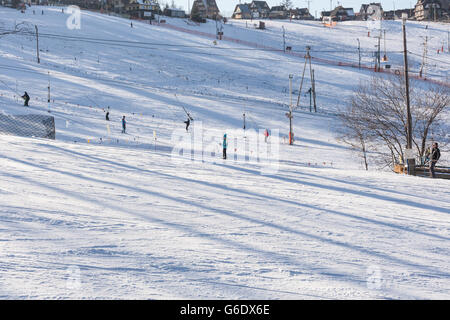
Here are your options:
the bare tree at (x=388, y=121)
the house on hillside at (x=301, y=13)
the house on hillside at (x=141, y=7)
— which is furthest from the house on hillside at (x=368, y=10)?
the bare tree at (x=388, y=121)

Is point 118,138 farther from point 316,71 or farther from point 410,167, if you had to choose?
point 316,71

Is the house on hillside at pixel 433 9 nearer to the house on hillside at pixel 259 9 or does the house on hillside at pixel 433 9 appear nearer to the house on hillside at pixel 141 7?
the house on hillside at pixel 259 9

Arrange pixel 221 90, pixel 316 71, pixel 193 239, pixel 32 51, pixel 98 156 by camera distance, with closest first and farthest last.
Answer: pixel 193 239 → pixel 98 156 → pixel 221 90 → pixel 32 51 → pixel 316 71

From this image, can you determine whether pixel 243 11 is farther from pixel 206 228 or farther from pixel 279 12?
pixel 206 228

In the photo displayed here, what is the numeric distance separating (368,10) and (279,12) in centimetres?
2862

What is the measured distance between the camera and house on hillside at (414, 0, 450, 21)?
11331 cm

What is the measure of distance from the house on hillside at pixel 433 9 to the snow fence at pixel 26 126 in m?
118

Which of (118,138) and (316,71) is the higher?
(316,71)

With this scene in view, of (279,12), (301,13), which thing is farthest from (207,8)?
(301,13)

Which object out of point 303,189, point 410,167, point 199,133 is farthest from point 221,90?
point 303,189

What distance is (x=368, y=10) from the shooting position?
419 ft

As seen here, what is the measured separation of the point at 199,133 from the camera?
27.7 meters

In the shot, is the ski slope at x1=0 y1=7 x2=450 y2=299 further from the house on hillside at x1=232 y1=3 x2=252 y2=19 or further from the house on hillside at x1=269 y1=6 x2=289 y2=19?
the house on hillside at x1=269 y1=6 x2=289 y2=19

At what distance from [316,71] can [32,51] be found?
125ft
